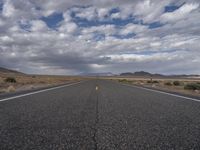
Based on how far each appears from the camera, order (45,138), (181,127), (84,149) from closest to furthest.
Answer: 1. (84,149)
2. (45,138)
3. (181,127)

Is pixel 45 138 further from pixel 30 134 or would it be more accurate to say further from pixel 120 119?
pixel 120 119

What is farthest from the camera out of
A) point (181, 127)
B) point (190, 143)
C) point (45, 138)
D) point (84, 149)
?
point (181, 127)

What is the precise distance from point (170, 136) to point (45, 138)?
6.95ft

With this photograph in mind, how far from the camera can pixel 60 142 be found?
3.27 meters

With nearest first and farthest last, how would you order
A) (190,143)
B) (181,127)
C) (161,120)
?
1. (190,143)
2. (181,127)
3. (161,120)

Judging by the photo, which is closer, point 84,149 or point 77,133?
point 84,149

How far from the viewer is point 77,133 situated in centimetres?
380

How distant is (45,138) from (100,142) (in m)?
0.92

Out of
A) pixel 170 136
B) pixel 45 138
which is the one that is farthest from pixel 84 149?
pixel 170 136

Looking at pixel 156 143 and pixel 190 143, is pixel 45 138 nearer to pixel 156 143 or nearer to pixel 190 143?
pixel 156 143

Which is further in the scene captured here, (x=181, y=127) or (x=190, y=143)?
(x=181, y=127)

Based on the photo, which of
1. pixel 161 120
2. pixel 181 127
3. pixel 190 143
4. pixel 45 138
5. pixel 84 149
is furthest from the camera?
pixel 161 120

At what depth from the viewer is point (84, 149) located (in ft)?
9.68

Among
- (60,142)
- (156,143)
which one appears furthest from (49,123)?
(156,143)
